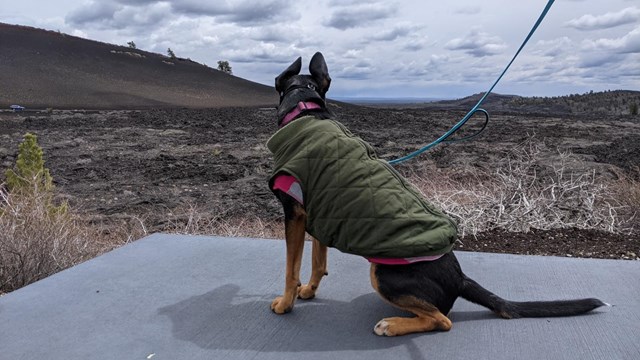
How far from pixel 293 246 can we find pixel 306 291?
510mm

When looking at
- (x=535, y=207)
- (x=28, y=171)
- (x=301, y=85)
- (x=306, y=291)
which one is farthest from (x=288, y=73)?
(x=28, y=171)

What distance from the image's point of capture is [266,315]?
3.09m

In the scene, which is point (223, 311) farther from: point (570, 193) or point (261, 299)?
point (570, 193)

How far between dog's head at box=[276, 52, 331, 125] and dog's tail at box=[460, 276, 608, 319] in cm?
132

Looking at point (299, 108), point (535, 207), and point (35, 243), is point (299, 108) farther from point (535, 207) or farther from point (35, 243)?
point (535, 207)

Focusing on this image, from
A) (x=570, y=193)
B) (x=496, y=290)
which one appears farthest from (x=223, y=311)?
(x=570, y=193)

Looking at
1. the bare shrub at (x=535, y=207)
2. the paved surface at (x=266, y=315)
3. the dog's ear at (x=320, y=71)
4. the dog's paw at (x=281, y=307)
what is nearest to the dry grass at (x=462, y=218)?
the bare shrub at (x=535, y=207)

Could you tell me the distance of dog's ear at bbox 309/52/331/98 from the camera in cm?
315

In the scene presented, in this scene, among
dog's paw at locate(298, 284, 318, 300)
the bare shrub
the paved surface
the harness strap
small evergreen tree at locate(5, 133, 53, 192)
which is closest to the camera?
the paved surface

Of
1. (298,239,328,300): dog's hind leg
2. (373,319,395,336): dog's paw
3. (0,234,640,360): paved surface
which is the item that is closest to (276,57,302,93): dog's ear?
(298,239,328,300): dog's hind leg

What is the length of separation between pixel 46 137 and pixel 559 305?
636 inches

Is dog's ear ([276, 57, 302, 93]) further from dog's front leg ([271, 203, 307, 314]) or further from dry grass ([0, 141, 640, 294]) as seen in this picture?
dry grass ([0, 141, 640, 294])

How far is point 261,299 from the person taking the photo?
331cm

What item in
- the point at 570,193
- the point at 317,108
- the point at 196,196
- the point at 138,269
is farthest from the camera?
the point at 196,196
